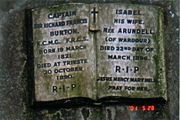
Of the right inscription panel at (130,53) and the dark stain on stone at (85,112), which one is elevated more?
the right inscription panel at (130,53)

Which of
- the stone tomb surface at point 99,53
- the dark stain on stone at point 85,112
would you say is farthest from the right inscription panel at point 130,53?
the dark stain on stone at point 85,112

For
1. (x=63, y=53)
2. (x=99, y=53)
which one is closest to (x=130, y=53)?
(x=99, y=53)

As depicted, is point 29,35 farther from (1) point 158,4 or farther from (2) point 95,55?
(1) point 158,4

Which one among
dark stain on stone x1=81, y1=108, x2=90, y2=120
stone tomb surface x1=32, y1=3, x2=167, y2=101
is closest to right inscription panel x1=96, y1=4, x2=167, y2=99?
stone tomb surface x1=32, y1=3, x2=167, y2=101

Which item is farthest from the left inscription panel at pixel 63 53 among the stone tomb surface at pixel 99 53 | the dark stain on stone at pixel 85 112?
the dark stain on stone at pixel 85 112

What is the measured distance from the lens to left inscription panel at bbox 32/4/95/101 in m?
4.60

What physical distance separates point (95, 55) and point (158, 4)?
1.65ft

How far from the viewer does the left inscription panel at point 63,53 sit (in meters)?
4.60

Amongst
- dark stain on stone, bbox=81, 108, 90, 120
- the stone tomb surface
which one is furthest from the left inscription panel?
dark stain on stone, bbox=81, 108, 90, 120

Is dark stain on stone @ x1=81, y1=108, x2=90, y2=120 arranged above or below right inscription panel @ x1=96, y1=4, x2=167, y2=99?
below

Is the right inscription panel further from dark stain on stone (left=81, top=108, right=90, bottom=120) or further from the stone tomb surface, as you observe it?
dark stain on stone (left=81, top=108, right=90, bottom=120)

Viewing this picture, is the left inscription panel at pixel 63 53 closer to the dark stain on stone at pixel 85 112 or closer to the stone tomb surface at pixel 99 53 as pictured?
the stone tomb surface at pixel 99 53

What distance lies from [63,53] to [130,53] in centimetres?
38

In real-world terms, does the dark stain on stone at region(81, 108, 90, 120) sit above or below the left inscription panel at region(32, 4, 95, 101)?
below
